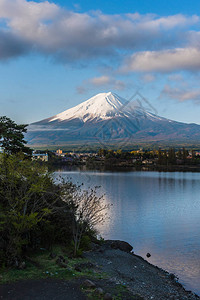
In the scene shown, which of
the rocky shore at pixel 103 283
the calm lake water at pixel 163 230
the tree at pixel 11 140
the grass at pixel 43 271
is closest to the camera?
the rocky shore at pixel 103 283

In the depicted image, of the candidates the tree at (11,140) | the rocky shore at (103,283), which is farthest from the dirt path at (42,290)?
the tree at (11,140)

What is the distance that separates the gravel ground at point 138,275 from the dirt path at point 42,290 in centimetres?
148

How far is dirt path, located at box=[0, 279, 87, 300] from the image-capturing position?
6.65 metres

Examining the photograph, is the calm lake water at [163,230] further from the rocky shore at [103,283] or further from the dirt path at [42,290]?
the dirt path at [42,290]

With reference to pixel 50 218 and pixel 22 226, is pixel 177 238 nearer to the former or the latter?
pixel 50 218

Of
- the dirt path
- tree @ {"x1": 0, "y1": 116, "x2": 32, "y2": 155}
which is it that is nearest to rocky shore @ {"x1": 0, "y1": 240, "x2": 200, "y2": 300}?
the dirt path

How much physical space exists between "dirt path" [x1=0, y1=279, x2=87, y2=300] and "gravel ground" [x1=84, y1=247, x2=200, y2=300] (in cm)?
148

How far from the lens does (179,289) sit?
894 cm

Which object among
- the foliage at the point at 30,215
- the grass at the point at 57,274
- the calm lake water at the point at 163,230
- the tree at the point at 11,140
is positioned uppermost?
the tree at the point at 11,140

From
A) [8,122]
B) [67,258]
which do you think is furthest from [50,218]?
[8,122]

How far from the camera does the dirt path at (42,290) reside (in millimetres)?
6648

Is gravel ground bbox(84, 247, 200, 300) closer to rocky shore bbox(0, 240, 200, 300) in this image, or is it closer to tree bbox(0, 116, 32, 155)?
rocky shore bbox(0, 240, 200, 300)

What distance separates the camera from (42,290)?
6965 millimetres

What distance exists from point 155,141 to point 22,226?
6703 inches
